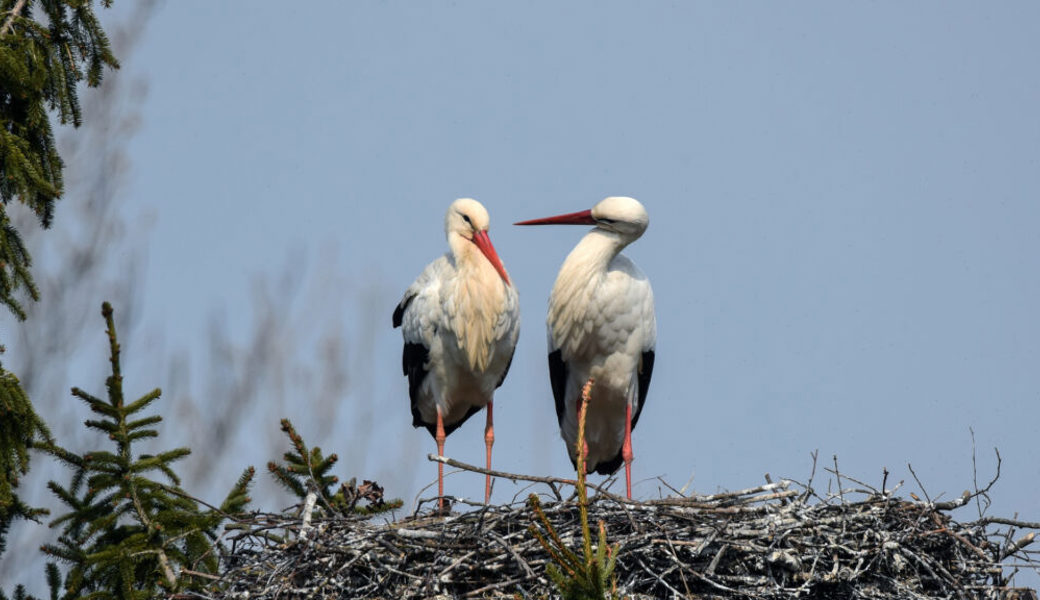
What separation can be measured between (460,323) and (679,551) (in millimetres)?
2228

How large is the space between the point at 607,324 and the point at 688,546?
203 centimetres

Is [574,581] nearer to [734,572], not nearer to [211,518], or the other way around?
[734,572]

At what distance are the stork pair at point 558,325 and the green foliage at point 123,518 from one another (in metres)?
1.33

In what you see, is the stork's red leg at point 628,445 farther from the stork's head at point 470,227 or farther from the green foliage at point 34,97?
the green foliage at point 34,97

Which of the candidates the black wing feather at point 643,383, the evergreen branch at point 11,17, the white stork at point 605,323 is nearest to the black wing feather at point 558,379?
the white stork at point 605,323

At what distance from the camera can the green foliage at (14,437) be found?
17.5ft

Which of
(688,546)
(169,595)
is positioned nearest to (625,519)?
(688,546)

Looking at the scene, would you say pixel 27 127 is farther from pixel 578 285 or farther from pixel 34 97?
pixel 578 285

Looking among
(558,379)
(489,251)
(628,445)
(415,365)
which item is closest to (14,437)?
(415,365)

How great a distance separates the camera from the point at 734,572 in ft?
15.3

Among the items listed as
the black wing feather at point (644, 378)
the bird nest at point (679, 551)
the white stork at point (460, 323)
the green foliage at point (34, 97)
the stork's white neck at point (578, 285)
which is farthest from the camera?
the black wing feather at point (644, 378)

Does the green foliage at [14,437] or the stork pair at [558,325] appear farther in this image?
the stork pair at [558,325]

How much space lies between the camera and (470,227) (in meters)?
6.79

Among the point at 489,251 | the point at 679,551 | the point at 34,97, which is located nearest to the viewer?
the point at 679,551
